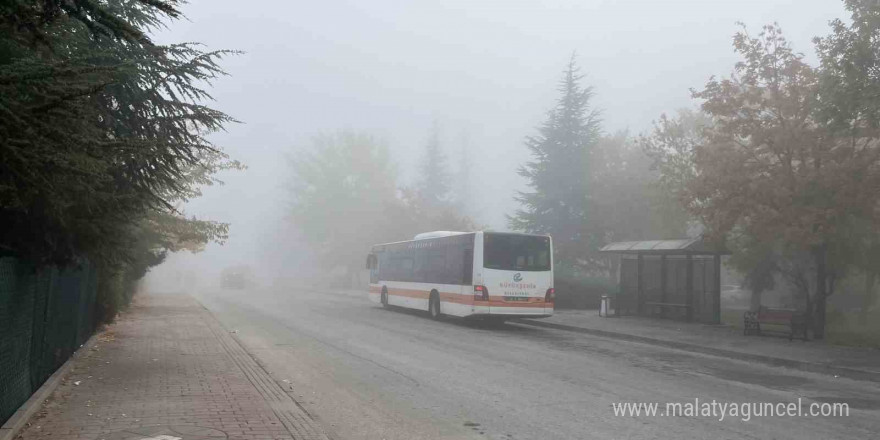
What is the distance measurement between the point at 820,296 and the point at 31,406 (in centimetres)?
1852

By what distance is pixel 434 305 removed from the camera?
25.0m

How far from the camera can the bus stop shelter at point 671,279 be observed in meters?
23.4

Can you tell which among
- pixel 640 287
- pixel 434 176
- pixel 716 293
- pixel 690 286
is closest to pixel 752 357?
pixel 716 293

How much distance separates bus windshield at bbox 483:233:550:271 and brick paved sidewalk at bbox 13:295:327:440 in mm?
9151

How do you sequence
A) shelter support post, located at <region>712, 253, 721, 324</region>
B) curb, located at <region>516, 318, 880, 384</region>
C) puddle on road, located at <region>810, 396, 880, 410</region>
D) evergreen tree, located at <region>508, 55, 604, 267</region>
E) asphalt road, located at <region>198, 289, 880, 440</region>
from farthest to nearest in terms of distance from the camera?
evergreen tree, located at <region>508, 55, 604, 267</region> → shelter support post, located at <region>712, 253, 721, 324</region> → curb, located at <region>516, 318, 880, 384</region> → puddle on road, located at <region>810, 396, 880, 410</region> → asphalt road, located at <region>198, 289, 880, 440</region>

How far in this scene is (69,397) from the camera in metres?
8.84

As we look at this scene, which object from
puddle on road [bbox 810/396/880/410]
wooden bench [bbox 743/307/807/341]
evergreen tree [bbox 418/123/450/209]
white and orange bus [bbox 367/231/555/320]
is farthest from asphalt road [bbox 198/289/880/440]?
evergreen tree [bbox 418/123/450/209]

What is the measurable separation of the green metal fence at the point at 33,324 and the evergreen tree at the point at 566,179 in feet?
105

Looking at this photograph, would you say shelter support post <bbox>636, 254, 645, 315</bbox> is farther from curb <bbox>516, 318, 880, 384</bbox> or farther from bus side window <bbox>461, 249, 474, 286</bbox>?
bus side window <bbox>461, 249, 474, 286</bbox>

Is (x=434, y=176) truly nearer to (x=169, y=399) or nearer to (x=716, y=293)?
(x=716, y=293)

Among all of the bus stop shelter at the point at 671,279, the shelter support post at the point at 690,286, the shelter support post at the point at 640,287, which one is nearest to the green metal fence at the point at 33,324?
the bus stop shelter at the point at 671,279

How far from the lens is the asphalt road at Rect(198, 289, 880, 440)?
804 cm

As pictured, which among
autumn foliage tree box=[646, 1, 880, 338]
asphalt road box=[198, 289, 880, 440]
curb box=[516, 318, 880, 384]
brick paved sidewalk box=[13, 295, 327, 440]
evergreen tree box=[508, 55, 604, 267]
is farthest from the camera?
evergreen tree box=[508, 55, 604, 267]

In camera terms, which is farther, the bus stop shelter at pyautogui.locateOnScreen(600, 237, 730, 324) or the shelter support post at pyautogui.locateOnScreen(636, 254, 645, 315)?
the shelter support post at pyautogui.locateOnScreen(636, 254, 645, 315)
